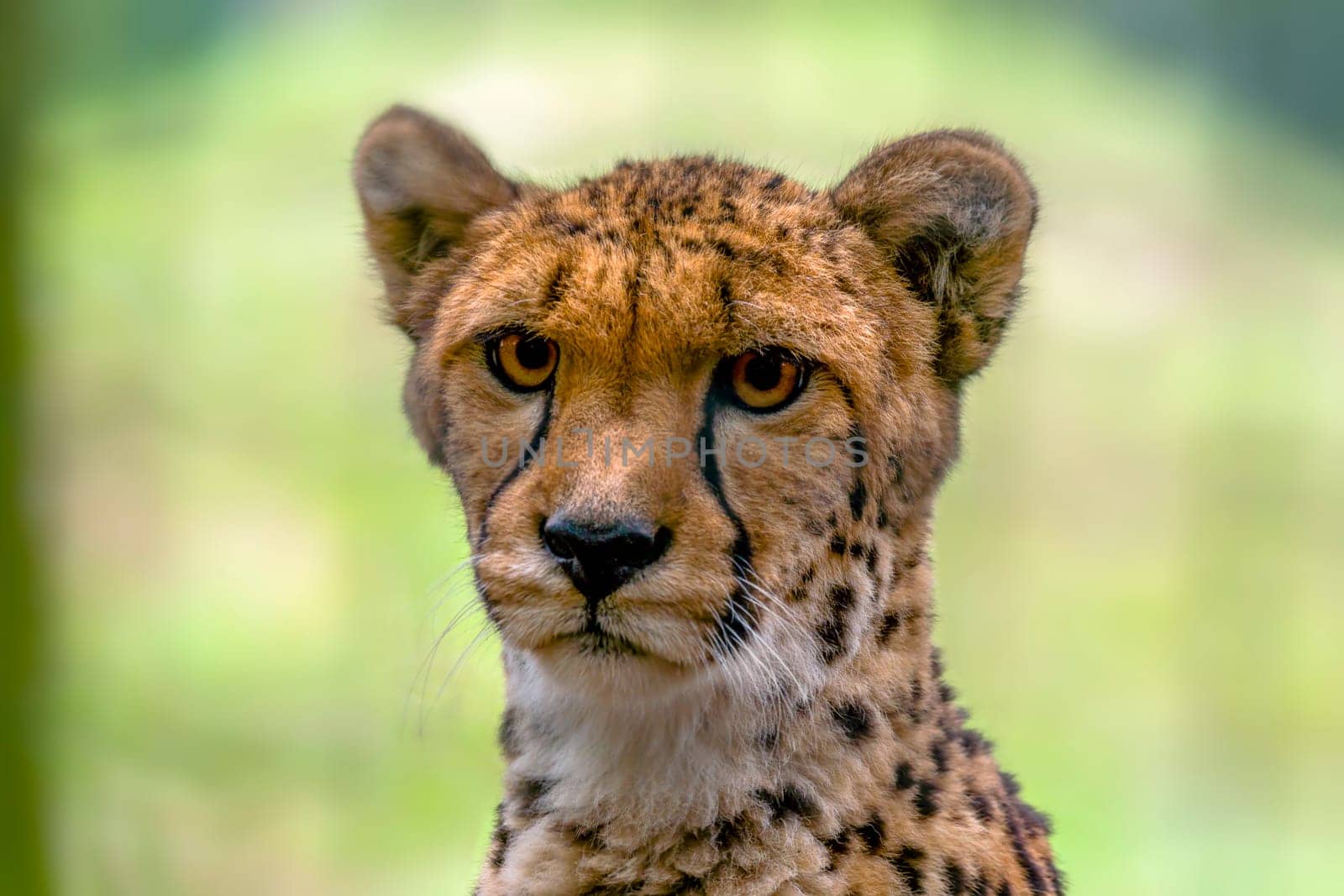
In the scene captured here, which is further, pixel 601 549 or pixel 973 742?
pixel 973 742

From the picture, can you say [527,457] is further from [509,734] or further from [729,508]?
[509,734]

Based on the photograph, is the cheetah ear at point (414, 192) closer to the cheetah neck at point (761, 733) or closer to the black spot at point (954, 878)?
the cheetah neck at point (761, 733)

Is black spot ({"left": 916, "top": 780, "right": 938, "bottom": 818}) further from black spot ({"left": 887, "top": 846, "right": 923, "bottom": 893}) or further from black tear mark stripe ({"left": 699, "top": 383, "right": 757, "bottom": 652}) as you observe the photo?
black tear mark stripe ({"left": 699, "top": 383, "right": 757, "bottom": 652})


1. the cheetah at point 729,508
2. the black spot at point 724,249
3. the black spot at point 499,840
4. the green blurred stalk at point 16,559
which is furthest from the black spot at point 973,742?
Answer: the green blurred stalk at point 16,559

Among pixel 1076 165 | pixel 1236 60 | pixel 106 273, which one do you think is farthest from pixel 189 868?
Answer: pixel 1236 60

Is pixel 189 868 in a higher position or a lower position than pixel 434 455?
lower

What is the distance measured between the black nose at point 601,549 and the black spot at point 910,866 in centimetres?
50

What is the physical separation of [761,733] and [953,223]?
695mm

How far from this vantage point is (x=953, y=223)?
1762 millimetres

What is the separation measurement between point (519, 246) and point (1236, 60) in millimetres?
2586

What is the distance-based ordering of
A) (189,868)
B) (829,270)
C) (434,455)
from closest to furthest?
(829,270)
(434,455)
(189,868)

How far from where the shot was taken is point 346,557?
356 centimetres

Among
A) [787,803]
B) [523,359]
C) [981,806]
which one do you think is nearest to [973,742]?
[981,806]

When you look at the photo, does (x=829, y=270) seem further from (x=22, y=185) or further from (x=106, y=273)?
(x=106, y=273)
